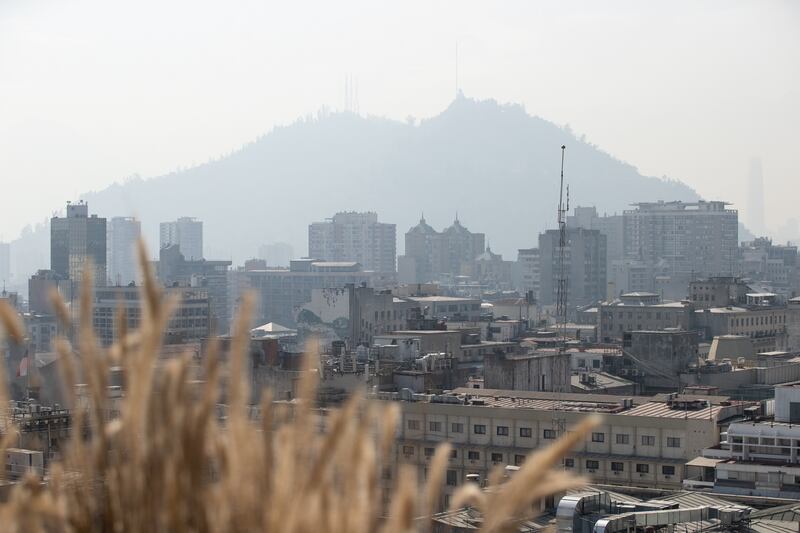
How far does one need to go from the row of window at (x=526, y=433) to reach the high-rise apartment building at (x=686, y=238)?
9599 cm

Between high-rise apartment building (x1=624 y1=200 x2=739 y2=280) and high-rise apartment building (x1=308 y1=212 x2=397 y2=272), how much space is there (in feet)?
76.8

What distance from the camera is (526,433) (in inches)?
853

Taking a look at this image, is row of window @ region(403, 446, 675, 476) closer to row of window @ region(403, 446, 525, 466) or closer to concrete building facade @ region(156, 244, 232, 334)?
row of window @ region(403, 446, 525, 466)

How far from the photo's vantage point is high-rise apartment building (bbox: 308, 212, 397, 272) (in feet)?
469

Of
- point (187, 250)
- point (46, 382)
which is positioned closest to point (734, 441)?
point (46, 382)

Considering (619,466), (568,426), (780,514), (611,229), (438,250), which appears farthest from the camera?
(438,250)

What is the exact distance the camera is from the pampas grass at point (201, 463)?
2471 millimetres

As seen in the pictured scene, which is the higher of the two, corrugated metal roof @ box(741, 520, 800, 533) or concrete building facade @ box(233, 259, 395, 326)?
concrete building facade @ box(233, 259, 395, 326)

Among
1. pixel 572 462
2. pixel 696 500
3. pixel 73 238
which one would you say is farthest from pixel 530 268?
pixel 696 500

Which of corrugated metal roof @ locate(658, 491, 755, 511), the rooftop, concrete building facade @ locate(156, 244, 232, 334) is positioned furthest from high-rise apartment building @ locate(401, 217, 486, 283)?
corrugated metal roof @ locate(658, 491, 755, 511)

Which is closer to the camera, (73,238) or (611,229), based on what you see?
(73,238)

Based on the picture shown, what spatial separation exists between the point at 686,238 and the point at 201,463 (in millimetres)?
124655

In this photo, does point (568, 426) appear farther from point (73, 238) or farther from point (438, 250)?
point (438, 250)

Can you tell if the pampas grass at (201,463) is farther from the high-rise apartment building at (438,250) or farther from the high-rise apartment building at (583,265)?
the high-rise apartment building at (438,250)
